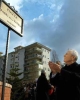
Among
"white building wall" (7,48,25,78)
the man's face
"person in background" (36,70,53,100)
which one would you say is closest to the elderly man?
A: the man's face

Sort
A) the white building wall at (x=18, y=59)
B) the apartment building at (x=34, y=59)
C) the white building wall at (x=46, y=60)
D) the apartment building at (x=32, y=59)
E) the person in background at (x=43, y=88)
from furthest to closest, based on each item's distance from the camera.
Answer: the white building wall at (x=46, y=60) < the white building wall at (x=18, y=59) < the apartment building at (x=32, y=59) < the apartment building at (x=34, y=59) < the person in background at (x=43, y=88)

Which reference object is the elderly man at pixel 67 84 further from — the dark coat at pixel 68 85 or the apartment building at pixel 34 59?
the apartment building at pixel 34 59

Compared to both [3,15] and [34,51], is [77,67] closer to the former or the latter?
[3,15]

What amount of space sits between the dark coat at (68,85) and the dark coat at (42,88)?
2.10 meters

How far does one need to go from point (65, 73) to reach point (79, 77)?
241mm

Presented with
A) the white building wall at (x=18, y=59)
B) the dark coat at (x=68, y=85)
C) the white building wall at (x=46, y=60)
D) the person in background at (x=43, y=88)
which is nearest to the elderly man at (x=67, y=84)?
the dark coat at (x=68, y=85)

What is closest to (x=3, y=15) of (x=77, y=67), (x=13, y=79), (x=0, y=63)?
Result: (x=0, y=63)

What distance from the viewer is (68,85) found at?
11.6 ft

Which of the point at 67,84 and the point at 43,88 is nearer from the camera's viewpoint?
the point at 67,84

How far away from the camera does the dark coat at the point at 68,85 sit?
11.5ft

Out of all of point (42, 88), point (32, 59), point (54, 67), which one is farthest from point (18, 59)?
point (54, 67)

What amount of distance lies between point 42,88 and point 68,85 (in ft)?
7.54

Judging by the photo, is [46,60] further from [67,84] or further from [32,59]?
[67,84]

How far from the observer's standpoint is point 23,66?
258 feet
